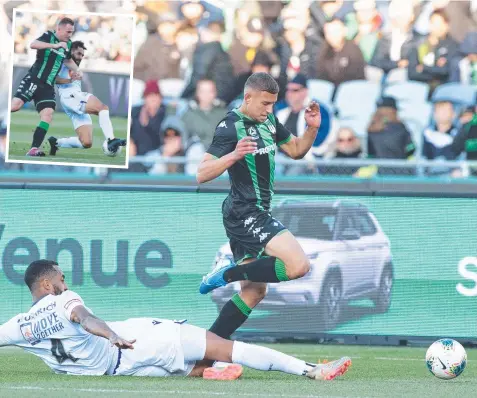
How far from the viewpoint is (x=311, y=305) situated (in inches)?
450

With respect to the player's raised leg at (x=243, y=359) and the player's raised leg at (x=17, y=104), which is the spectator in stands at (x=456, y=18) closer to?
the player's raised leg at (x=17, y=104)

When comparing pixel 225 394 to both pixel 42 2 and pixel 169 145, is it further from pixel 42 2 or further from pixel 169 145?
pixel 42 2

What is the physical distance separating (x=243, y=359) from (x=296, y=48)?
28.6ft

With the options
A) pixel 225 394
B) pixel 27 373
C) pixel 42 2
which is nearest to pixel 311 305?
pixel 27 373

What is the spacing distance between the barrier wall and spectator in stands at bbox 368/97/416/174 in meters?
2.67

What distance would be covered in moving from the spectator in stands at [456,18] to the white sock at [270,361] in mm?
8939

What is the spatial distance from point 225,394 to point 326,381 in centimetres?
107

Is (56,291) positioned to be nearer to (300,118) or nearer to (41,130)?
(41,130)

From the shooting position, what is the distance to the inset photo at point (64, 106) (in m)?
10.6

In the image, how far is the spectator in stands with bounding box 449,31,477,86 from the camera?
14914 mm

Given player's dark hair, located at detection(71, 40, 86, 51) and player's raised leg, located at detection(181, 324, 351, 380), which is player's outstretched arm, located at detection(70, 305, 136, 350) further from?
player's dark hair, located at detection(71, 40, 86, 51)

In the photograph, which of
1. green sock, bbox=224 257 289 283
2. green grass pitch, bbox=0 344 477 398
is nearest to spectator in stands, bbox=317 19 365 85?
green grass pitch, bbox=0 344 477 398

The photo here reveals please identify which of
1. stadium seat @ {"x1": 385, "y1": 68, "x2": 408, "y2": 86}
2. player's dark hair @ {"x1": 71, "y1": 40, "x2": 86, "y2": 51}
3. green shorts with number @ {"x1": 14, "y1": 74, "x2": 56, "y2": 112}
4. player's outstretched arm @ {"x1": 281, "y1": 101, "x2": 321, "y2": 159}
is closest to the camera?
player's outstretched arm @ {"x1": 281, "y1": 101, "x2": 321, "y2": 159}

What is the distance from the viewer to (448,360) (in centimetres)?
765
